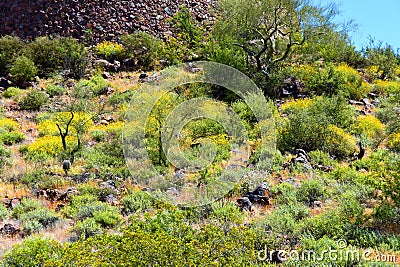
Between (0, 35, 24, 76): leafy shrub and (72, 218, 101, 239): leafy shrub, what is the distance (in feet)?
45.6

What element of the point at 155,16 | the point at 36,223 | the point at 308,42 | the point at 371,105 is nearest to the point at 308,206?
the point at 36,223

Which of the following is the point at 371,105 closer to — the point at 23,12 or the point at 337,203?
the point at 337,203

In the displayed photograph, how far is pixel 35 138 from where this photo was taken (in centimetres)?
1334

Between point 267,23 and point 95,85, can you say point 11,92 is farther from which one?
point 267,23

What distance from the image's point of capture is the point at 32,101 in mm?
16281

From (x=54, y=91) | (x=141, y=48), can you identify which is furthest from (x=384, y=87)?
(x=54, y=91)

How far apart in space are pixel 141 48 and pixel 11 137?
34.2 feet

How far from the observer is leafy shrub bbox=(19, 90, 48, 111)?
16.2 m

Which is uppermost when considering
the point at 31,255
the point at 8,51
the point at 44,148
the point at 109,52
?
the point at 109,52

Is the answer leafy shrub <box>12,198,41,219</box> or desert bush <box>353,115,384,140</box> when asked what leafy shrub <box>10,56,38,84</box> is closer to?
leafy shrub <box>12,198,41,219</box>

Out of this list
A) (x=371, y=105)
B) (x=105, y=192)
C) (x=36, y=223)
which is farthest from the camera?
(x=371, y=105)

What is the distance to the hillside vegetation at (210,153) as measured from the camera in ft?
19.4

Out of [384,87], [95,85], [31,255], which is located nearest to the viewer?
[31,255]

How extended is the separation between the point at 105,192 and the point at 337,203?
4.69 metres
